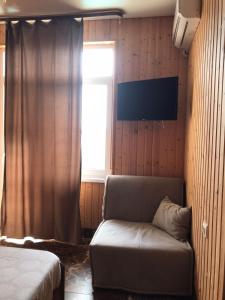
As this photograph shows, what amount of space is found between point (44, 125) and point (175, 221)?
6.26ft

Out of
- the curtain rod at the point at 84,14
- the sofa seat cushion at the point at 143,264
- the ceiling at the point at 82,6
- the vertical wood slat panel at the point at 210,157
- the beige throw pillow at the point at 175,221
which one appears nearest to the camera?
the vertical wood slat panel at the point at 210,157

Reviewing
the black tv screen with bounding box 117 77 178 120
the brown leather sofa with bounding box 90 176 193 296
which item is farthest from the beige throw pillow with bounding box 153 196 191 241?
the black tv screen with bounding box 117 77 178 120

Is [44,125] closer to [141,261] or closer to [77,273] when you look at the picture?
[77,273]

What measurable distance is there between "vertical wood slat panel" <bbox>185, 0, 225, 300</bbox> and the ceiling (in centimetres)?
85

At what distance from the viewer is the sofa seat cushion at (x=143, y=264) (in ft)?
8.05

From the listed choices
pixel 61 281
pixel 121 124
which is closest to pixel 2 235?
pixel 61 281

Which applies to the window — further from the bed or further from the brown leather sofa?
the bed

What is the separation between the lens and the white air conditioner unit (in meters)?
2.35

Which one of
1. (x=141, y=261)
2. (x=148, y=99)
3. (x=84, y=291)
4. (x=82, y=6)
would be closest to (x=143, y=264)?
(x=141, y=261)

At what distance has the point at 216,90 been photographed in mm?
1717

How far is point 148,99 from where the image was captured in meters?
3.26

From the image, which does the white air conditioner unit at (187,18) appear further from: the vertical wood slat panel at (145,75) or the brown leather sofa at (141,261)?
the brown leather sofa at (141,261)

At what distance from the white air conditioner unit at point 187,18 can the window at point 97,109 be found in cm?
107

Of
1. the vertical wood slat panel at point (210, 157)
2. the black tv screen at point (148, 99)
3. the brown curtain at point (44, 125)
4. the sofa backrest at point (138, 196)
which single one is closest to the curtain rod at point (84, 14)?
the brown curtain at point (44, 125)
